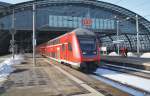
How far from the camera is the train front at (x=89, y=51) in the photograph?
71.7ft

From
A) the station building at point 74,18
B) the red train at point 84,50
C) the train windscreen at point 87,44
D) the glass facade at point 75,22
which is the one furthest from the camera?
the glass facade at point 75,22

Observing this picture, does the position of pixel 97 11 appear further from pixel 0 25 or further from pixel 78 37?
pixel 78 37

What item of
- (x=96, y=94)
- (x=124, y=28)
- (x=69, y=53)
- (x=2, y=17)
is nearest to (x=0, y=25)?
(x=2, y=17)

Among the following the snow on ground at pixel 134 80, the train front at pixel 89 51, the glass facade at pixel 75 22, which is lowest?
the snow on ground at pixel 134 80

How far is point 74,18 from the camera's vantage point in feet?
297

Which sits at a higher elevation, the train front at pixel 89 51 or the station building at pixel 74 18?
the station building at pixel 74 18

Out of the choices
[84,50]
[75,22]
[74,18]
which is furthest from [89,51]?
[74,18]

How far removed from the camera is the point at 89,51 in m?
22.2

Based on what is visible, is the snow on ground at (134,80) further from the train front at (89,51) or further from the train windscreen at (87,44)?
the train windscreen at (87,44)

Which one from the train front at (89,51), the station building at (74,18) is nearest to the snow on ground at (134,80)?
the train front at (89,51)

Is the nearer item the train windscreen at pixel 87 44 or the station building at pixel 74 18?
the train windscreen at pixel 87 44

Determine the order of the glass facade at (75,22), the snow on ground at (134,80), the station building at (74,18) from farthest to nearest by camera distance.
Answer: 1. the glass facade at (75,22)
2. the station building at (74,18)
3. the snow on ground at (134,80)

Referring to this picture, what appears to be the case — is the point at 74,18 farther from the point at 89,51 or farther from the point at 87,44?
the point at 89,51

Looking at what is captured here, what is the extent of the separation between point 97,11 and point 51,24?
15.5 meters
